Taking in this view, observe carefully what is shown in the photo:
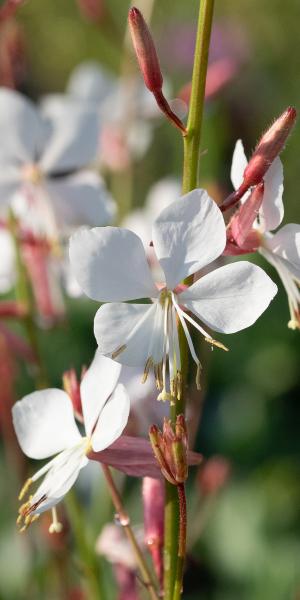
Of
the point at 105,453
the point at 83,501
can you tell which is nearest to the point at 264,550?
the point at 83,501

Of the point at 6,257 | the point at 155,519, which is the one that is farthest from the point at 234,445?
Answer: the point at 155,519

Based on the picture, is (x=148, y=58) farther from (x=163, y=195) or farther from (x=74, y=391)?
(x=163, y=195)

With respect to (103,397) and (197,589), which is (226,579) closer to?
(197,589)

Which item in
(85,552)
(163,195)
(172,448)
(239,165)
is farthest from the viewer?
(163,195)

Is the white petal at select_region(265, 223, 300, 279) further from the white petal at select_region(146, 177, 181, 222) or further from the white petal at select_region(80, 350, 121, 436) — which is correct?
the white petal at select_region(146, 177, 181, 222)

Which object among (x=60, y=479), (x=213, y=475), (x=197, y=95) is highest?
(x=197, y=95)
